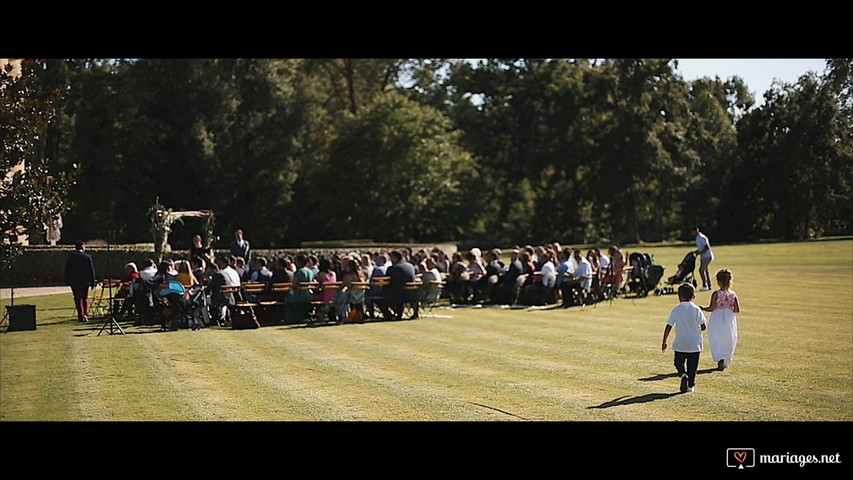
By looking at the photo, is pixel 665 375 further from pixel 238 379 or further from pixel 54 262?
pixel 54 262

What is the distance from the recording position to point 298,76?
43.2 m

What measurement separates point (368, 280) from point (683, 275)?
7189mm

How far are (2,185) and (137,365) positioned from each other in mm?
3882

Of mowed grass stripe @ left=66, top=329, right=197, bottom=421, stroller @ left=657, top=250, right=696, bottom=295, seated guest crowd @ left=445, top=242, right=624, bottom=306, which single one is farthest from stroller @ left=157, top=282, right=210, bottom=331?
stroller @ left=657, top=250, right=696, bottom=295

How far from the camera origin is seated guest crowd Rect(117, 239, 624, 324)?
16.5m

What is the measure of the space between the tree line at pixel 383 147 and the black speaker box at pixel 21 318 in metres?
17.1

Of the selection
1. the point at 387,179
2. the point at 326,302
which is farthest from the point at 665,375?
the point at 387,179

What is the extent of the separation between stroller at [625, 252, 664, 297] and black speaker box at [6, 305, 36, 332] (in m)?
12.0

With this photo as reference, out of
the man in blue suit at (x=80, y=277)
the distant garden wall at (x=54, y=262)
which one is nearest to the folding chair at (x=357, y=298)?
the man in blue suit at (x=80, y=277)

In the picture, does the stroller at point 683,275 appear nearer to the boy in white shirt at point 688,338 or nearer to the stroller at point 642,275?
the stroller at point 642,275
